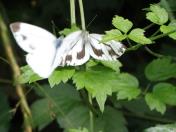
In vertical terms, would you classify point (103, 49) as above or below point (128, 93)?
above

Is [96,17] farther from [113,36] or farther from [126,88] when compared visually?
[113,36]

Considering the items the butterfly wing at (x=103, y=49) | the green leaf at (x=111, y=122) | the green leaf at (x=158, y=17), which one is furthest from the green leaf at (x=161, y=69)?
the butterfly wing at (x=103, y=49)

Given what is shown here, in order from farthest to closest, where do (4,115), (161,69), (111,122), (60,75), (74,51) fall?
1. (4,115)
2. (111,122)
3. (161,69)
4. (60,75)
5. (74,51)

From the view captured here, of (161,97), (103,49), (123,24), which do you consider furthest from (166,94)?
(103,49)

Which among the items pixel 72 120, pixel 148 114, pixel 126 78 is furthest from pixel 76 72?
pixel 148 114

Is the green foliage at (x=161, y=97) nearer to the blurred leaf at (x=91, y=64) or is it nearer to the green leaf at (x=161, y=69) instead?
the green leaf at (x=161, y=69)

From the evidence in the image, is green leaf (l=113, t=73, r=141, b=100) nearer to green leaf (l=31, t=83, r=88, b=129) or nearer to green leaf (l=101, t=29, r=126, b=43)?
green leaf (l=31, t=83, r=88, b=129)
